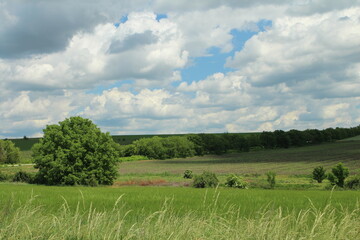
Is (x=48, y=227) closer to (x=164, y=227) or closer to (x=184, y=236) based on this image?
(x=164, y=227)

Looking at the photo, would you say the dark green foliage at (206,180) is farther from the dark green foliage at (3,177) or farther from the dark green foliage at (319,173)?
the dark green foliage at (3,177)

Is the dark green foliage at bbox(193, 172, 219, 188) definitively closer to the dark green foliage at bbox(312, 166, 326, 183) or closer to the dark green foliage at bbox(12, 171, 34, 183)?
the dark green foliage at bbox(312, 166, 326, 183)

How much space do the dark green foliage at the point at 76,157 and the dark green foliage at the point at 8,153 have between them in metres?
67.6

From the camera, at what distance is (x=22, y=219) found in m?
8.76

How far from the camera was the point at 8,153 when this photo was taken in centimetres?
11419

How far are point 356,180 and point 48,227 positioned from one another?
41.5m

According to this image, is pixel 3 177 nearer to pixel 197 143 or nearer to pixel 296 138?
pixel 197 143

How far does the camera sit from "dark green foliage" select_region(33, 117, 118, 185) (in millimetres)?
49656

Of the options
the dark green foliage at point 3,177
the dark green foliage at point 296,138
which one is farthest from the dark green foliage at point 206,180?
the dark green foliage at point 296,138

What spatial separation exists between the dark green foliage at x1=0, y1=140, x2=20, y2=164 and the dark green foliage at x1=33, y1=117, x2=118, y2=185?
67.6m

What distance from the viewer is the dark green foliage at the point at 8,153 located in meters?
113

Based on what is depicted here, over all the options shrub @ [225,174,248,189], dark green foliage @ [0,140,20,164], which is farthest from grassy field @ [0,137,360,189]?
dark green foliage @ [0,140,20,164]

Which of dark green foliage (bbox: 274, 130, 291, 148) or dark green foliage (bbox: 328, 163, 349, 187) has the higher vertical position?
dark green foliage (bbox: 274, 130, 291, 148)

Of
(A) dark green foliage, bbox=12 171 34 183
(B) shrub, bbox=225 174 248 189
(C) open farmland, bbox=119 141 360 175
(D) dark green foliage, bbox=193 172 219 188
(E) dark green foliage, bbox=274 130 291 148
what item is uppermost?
→ (E) dark green foliage, bbox=274 130 291 148
